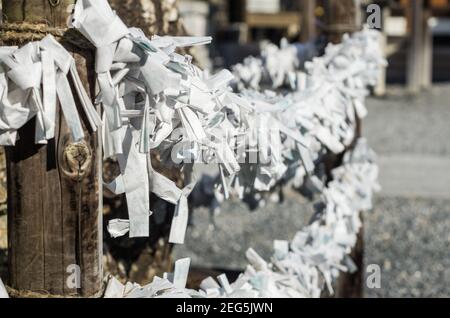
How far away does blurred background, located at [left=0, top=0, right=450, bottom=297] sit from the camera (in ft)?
11.1

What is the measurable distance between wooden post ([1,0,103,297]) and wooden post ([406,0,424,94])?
33.7ft

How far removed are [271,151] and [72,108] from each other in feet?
2.55

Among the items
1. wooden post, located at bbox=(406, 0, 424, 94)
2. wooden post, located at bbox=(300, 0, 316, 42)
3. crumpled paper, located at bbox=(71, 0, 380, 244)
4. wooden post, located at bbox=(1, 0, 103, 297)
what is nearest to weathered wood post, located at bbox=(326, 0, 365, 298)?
crumpled paper, located at bbox=(71, 0, 380, 244)

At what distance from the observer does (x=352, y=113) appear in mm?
2918

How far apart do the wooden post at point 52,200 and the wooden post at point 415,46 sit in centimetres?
1027

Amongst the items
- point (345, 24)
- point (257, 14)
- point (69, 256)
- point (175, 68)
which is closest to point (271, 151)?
point (175, 68)

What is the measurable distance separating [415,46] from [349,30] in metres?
8.46

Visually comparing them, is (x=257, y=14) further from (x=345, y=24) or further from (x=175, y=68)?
(x=175, y=68)

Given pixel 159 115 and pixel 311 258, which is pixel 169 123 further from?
pixel 311 258

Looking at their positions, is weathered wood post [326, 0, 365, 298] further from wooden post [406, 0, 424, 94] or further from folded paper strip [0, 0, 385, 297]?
wooden post [406, 0, 424, 94]

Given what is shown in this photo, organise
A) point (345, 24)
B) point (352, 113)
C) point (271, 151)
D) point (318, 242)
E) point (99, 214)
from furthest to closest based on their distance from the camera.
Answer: point (345, 24) → point (352, 113) → point (318, 242) → point (271, 151) → point (99, 214)

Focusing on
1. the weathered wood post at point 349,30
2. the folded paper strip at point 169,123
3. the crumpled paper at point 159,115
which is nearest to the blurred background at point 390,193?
the weathered wood post at point 349,30

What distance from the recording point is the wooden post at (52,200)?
1.47 m

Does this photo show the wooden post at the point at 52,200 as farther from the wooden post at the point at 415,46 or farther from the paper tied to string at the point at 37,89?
the wooden post at the point at 415,46
